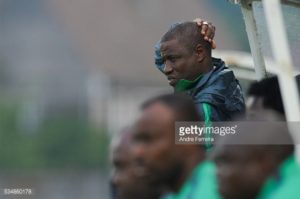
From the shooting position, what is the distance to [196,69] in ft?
19.7

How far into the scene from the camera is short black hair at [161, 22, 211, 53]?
6027 millimetres

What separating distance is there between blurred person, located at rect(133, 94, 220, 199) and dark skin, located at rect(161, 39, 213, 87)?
3.80 feet

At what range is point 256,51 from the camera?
20.4ft

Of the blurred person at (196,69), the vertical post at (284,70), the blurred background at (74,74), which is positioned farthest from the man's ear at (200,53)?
the blurred background at (74,74)

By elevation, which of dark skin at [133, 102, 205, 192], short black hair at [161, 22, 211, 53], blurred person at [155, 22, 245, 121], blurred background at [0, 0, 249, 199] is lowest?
dark skin at [133, 102, 205, 192]

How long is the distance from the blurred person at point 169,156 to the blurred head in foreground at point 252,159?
0.17 metres

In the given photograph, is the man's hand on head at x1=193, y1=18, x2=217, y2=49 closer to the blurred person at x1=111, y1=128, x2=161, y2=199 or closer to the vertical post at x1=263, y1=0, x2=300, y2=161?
the vertical post at x1=263, y1=0, x2=300, y2=161

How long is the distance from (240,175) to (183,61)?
5.19ft

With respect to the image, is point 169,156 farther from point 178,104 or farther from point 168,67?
point 168,67

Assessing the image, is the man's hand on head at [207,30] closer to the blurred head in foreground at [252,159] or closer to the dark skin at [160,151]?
the dark skin at [160,151]

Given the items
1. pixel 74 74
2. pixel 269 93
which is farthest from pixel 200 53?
pixel 74 74

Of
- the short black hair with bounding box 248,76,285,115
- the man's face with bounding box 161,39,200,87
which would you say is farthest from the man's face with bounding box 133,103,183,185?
the man's face with bounding box 161,39,200,87

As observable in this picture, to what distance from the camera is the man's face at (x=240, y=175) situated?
4449 millimetres

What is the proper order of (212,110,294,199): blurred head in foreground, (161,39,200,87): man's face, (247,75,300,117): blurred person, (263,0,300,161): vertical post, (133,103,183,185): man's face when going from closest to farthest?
(212,110,294,199): blurred head in foreground
(133,103,183,185): man's face
(263,0,300,161): vertical post
(247,75,300,117): blurred person
(161,39,200,87): man's face
